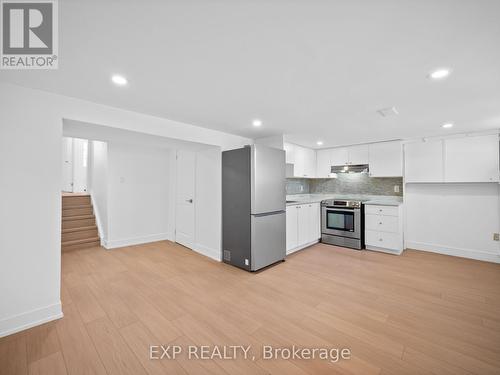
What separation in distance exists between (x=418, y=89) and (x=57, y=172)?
371cm

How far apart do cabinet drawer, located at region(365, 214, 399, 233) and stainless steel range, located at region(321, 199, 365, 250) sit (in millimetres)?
135

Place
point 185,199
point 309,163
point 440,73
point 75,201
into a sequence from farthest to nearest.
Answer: point 75,201 → point 309,163 → point 185,199 → point 440,73

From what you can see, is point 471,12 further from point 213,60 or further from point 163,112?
point 163,112

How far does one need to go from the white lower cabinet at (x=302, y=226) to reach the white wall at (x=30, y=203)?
3259 mm

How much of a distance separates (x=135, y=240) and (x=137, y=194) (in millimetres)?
1031

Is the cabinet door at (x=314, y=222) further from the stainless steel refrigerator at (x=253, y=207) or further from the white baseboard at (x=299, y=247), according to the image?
the stainless steel refrigerator at (x=253, y=207)

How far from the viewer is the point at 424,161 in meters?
4.11

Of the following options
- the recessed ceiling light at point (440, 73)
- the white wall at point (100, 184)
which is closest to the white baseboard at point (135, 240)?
the white wall at point (100, 184)

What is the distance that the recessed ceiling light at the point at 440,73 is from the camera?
5.45 feet

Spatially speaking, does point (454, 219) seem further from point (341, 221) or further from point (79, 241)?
point (79, 241)

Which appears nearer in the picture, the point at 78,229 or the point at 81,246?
the point at 81,246

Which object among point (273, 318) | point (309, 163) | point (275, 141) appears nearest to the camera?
point (273, 318)

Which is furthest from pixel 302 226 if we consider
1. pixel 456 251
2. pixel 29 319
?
pixel 29 319

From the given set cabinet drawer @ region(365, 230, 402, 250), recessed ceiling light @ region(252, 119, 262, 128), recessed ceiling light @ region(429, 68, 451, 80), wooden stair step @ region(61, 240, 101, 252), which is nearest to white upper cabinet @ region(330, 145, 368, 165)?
cabinet drawer @ region(365, 230, 402, 250)
